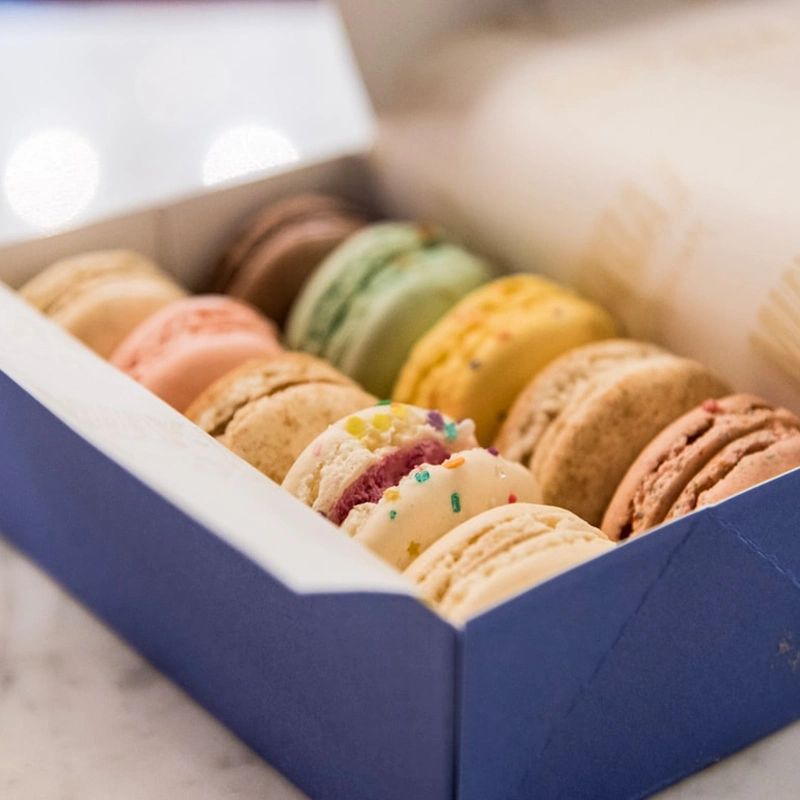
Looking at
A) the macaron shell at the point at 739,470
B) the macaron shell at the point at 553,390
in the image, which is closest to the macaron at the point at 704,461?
the macaron shell at the point at 739,470

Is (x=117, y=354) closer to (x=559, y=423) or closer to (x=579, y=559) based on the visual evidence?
(x=559, y=423)

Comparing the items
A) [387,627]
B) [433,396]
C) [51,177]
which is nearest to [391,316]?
[433,396]

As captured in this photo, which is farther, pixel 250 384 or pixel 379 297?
pixel 379 297

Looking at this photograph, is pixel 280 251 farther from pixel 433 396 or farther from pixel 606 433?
pixel 606 433

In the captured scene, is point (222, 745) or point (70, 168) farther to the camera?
point (70, 168)

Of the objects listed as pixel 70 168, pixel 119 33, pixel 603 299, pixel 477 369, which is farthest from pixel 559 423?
pixel 119 33

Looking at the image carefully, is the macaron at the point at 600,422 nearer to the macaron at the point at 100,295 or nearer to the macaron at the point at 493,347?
the macaron at the point at 493,347
